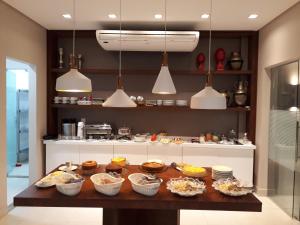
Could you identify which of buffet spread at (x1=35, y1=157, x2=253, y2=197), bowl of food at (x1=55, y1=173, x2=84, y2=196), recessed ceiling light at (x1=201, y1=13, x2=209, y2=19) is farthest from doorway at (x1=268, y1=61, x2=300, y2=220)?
bowl of food at (x1=55, y1=173, x2=84, y2=196)

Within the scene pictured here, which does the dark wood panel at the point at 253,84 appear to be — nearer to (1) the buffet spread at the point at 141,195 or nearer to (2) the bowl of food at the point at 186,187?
(1) the buffet spread at the point at 141,195

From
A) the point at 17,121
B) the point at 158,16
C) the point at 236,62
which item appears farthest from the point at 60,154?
the point at 236,62

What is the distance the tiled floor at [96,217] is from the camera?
3271mm

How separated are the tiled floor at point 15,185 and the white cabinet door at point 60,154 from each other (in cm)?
58

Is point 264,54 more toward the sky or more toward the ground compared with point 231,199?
more toward the sky

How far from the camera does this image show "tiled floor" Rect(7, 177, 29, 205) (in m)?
4.09

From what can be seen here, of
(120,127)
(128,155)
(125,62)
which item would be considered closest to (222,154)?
(128,155)

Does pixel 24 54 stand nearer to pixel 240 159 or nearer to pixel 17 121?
pixel 17 121

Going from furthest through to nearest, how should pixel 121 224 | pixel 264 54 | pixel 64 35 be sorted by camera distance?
pixel 64 35 → pixel 264 54 → pixel 121 224

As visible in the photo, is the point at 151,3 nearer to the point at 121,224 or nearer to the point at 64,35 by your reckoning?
the point at 64,35

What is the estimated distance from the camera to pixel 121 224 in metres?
2.36

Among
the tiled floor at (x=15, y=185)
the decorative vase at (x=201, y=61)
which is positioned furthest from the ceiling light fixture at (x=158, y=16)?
the tiled floor at (x=15, y=185)

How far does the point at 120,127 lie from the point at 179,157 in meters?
1.20

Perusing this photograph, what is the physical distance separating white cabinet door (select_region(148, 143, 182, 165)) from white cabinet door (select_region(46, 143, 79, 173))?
1203 millimetres
